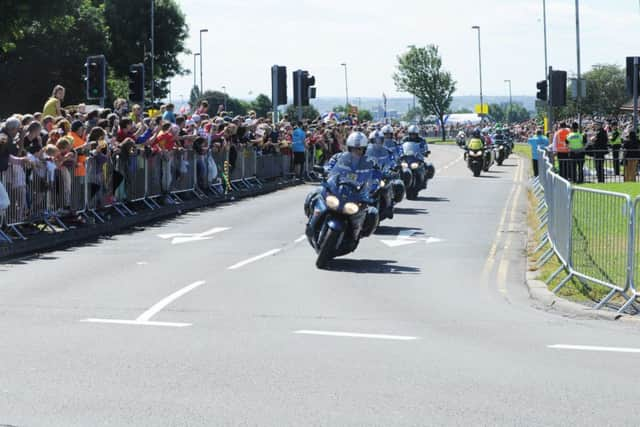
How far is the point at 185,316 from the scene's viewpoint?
1138cm

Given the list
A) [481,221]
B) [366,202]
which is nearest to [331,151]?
[481,221]

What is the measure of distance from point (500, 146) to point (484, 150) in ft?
35.6

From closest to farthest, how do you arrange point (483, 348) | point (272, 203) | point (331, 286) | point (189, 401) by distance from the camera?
point (189, 401) < point (483, 348) < point (331, 286) < point (272, 203)

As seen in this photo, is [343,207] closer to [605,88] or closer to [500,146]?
[500,146]

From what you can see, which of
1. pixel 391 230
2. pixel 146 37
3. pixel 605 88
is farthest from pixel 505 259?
pixel 605 88

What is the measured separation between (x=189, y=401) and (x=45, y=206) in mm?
12515

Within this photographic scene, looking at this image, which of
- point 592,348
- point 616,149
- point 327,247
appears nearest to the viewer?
point 592,348

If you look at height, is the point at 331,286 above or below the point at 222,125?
below

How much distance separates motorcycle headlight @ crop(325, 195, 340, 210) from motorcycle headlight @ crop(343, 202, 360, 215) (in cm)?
12

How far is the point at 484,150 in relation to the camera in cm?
4550

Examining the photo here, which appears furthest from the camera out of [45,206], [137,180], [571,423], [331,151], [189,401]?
[331,151]

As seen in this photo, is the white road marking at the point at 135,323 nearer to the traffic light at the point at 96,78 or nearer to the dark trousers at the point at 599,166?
the traffic light at the point at 96,78

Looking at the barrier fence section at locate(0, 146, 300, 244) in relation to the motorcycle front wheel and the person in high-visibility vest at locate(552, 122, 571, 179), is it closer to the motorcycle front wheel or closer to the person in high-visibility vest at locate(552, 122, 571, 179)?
the motorcycle front wheel

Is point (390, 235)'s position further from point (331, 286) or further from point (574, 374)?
point (574, 374)
